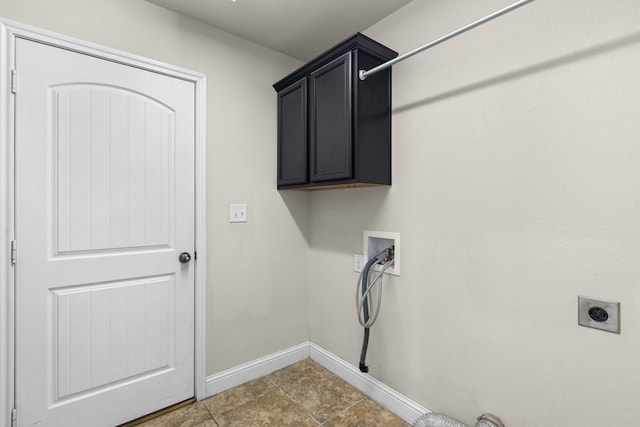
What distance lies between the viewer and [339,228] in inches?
86.4

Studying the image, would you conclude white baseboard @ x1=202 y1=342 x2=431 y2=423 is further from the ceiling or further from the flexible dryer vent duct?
the ceiling

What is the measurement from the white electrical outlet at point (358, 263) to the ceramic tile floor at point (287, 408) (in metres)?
0.82

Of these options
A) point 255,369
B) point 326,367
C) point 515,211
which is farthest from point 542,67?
point 255,369

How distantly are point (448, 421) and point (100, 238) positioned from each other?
2024 millimetres

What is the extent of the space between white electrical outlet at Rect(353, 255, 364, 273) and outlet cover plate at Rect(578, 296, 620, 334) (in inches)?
44.6

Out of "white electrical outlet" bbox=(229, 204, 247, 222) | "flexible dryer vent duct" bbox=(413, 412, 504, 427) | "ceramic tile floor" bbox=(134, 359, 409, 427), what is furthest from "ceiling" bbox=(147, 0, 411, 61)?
"ceramic tile floor" bbox=(134, 359, 409, 427)

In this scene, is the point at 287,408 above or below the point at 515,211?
below

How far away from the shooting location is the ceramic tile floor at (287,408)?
171 centimetres

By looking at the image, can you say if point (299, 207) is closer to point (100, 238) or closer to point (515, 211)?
point (100, 238)

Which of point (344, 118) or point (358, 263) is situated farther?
point (358, 263)

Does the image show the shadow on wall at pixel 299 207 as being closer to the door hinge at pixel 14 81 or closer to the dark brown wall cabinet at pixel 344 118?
the dark brown wall cabinet at pixel 344 118

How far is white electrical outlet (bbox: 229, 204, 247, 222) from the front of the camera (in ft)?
6.79

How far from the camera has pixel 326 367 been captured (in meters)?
2.29

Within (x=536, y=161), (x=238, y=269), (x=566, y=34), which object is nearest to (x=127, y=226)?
(x=238, y=269)
